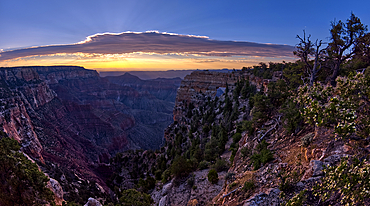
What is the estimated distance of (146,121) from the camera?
161250 mm

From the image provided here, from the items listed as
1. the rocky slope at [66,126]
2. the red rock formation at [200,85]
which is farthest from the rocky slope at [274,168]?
the red rock formation at [200,85]

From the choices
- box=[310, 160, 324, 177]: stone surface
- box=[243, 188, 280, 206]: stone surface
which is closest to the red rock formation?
box=[310, 160, 324, 177]: stone surface

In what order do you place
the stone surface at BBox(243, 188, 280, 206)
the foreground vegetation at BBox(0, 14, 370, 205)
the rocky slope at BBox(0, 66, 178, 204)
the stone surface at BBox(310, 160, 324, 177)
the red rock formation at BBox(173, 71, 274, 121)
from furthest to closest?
1. the red rock formation at BBox(173, 71, 274, 121)
2. the rocky slope at BBox(0, 66, 178, 204)
3. the stone surface at BBox(243, 188, 280, 206)
4. the stone surface at BBox(310, 160, 324, 177)
5. the foreground vegetation at BBox(0, 14, 370, 205)

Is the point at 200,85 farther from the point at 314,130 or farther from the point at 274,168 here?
the point at 274,168

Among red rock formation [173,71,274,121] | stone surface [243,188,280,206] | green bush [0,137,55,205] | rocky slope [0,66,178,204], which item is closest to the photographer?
stone surface [243,188,280,206]

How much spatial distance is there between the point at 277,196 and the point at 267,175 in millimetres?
2054

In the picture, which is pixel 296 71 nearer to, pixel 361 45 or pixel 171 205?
pixel 361 45

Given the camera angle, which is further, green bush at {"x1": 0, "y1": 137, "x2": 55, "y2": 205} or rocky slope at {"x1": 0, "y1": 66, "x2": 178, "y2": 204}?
rocky slope at {"x1": 0, "y1": 66, "x2": 178, "y2": 204}

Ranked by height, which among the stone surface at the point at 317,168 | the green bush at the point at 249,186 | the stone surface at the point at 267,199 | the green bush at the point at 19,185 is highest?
the stone surface at the point at 317,168

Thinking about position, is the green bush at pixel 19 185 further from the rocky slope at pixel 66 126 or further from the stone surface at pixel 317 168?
the stone surface at pixel 317 168

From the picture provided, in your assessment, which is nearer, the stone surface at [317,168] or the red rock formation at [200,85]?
the stone surface at [317,168]

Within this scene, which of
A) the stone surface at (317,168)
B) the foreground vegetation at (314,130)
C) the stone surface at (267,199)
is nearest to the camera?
the foreground vegetation at (314,130)

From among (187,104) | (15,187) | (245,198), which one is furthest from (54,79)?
(245,198)

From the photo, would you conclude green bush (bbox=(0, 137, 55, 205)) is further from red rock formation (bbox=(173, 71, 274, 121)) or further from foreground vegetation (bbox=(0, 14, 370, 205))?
red rock formation (bbox=(173, 71, 274, 121))
